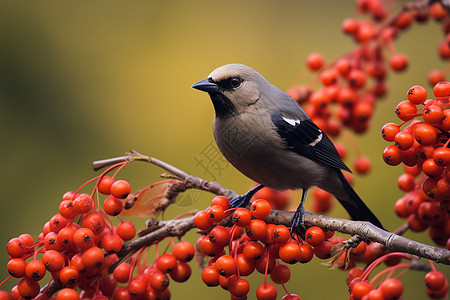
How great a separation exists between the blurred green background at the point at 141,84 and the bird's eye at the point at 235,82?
0.98 m

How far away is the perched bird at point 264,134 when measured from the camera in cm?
276

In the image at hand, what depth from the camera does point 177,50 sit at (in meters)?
4.68

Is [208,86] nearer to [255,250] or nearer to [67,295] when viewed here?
[255,250]

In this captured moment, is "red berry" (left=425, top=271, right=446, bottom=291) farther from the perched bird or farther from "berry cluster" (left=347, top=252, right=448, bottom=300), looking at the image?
the perched bird

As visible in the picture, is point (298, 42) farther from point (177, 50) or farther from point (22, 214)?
point (22, 214)

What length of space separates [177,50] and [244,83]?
200 centimetres

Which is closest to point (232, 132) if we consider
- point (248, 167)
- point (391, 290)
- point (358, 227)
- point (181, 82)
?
point (248, 167)

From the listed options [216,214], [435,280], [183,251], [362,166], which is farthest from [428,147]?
[362,166]

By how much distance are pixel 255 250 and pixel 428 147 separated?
2.49ft

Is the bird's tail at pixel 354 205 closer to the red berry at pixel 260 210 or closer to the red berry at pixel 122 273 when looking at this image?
the red berry at pixel 260 210

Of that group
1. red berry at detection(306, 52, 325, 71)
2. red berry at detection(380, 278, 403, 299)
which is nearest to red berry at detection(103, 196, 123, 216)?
red berry at detection(380, 278, 403, 299)

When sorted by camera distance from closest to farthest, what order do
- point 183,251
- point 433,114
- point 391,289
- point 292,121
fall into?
1. point 391,289
2. point 433,114
3. point 183,251
4. point 292,121

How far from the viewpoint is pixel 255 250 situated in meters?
1.96

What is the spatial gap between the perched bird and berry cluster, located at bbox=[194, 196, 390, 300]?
22.8 inches
